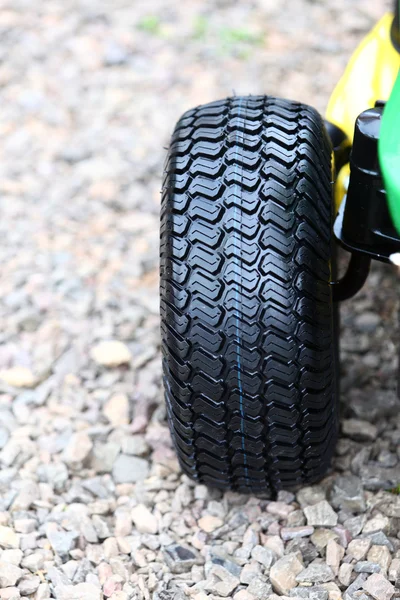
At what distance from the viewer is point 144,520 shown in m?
2.26

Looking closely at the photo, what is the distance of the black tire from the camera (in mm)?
1905

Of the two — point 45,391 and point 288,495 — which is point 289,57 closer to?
point 45,391

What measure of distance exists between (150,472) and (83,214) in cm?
146

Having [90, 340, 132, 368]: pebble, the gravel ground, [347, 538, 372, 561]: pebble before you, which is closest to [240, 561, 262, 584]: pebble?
the gravel ground

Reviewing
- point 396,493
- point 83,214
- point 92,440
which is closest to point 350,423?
point 396,493

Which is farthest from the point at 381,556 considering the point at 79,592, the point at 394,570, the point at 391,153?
the point at 391,153

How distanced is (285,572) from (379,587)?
0.23m

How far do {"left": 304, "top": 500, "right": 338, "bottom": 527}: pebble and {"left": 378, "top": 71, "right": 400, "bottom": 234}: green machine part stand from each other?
2.98ft

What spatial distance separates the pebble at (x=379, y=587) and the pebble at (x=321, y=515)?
0.67 ft

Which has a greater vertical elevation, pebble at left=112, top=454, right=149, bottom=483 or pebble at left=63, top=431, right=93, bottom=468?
pebble at left=63, top=431, right=93, bottom=468

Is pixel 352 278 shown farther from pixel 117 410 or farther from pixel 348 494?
pixel 117 410

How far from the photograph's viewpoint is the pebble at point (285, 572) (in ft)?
6.65

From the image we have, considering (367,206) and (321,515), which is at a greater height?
(367,206)

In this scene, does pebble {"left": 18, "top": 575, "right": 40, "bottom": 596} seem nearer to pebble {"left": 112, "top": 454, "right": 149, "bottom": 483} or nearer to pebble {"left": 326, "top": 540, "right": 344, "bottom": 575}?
pebble {"left": 112, "top": 454, "right": 149, "bottom": 483}
